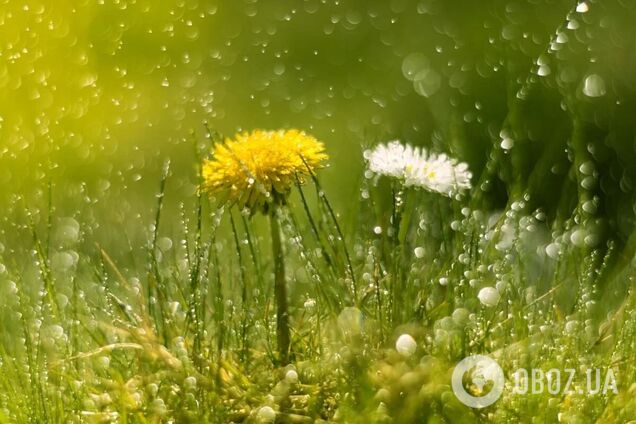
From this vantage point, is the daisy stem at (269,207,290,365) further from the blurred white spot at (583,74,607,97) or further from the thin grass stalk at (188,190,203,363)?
the blurred white spot at (583,74,607,97)

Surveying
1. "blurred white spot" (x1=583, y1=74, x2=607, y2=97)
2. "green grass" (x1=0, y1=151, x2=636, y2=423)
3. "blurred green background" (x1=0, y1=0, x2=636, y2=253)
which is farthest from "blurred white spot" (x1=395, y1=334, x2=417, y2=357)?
"blurred white spot" (x1=583, y1=74, x2=607, y2=97)

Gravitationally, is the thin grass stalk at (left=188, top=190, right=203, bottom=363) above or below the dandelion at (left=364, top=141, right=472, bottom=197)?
below

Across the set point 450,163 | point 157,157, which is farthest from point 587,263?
point 157,157

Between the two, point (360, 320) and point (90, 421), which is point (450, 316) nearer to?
point (360, 320)

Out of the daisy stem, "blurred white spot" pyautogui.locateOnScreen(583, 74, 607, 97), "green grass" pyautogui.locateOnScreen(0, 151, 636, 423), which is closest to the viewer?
"green grass" pyautogui.locateOnScreen(0, 151, 636, 423)

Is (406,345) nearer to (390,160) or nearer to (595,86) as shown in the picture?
(390,160)

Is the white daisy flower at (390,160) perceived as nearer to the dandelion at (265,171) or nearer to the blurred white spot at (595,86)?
the dandelion at (265,171)

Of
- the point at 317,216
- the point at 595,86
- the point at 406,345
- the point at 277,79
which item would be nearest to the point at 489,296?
the point at 406,345
